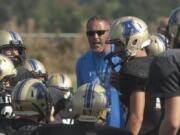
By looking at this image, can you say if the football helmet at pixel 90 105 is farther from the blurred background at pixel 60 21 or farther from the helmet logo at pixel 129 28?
the blurred background at pixel 60 21

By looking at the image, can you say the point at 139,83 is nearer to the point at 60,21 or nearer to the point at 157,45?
the point at 157,45

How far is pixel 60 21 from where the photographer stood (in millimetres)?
40969

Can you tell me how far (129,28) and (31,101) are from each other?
0.98 m

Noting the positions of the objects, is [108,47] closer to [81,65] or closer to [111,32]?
[81,65]

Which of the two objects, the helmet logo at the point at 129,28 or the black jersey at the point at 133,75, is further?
the helmet logo at the point at 129,28

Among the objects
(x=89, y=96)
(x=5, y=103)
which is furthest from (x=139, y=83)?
(x=5, y=103)

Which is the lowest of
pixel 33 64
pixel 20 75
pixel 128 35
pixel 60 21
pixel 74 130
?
pixel 74 130

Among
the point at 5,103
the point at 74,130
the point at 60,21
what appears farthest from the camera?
the point at 60,21

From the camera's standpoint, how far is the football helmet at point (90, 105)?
579cm

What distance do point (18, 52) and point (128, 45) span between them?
1.80 metres

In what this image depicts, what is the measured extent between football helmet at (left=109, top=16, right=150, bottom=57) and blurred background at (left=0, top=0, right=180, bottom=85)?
1584cm

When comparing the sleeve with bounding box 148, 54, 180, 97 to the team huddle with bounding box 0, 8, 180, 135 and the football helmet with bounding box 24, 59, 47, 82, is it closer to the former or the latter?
the team huddle with bounding box 0, 8, 180, 135

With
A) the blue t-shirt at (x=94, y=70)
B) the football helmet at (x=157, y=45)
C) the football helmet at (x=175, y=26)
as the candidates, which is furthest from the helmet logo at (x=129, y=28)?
the blue t-shirt at (x=94, y=70)

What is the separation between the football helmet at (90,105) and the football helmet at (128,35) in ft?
1.68
